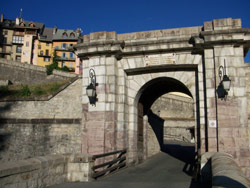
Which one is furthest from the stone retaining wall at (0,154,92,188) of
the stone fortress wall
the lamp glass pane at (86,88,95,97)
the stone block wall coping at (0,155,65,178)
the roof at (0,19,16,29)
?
the roof at (0,19,16,29)

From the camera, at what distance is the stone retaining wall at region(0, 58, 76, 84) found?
39.9m

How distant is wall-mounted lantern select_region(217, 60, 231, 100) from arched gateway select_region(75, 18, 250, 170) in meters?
0.16

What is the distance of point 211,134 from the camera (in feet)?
32.9

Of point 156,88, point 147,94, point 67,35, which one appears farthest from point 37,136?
point 67,35

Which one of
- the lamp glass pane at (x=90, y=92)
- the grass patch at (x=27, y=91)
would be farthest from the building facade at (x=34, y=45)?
the lamp glass pane at (x=90, y=92)

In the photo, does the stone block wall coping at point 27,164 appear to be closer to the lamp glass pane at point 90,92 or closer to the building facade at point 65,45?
the lamp glass pane at point 90,92

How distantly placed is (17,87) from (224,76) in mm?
24832

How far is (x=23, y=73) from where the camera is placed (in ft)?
134

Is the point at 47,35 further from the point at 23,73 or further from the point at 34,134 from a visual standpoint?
the point at 34,134

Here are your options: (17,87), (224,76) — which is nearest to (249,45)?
(224,76)

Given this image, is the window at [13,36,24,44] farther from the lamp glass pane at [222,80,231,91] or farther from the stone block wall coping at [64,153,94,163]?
the lamp glass pane at [222,80,231,91]

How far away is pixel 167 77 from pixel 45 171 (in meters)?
6.65

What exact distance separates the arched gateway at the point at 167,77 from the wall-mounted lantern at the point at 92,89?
0.18 m

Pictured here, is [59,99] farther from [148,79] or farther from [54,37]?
[54,37]
